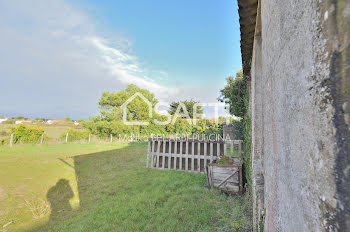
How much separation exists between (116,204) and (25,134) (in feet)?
57.7

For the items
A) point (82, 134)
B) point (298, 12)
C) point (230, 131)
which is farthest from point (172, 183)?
point (82, 134)

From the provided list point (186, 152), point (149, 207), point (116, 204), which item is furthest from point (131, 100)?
point (149, 207)

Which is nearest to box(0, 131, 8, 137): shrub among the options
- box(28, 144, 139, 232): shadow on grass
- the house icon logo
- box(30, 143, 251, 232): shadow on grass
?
the house icon logo

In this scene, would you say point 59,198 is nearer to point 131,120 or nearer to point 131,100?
point 131,120

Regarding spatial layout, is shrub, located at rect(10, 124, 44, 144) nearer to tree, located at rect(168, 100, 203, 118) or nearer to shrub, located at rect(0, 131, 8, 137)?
shrub, located at rect(0, 131, 8, 137)

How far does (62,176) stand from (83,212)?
3.75 metres

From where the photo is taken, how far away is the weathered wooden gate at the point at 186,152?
7.23 meters

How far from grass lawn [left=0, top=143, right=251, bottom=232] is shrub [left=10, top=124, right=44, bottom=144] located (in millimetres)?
11577

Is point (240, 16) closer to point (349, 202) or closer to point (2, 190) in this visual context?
point (349, 202)

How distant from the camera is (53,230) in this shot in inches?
146

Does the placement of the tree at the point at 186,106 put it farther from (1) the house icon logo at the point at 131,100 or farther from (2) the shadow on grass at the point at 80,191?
(2) the shadow on grass at the point at 80,191

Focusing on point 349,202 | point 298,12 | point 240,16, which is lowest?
point 349,202

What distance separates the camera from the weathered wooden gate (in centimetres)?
723

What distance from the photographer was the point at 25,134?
55.7 feet
